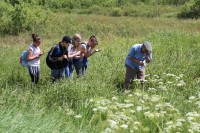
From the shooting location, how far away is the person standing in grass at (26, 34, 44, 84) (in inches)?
278

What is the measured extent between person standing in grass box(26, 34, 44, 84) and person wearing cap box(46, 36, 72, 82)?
287 millimetres

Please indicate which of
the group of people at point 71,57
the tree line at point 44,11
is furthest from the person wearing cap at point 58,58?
the tree line at point 44,11

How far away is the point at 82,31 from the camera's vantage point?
24.3 metres

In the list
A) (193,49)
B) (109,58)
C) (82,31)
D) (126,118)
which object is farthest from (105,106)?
(82,31)

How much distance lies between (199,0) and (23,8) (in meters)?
17.4

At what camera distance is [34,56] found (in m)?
7.16

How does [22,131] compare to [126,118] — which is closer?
[22,131]

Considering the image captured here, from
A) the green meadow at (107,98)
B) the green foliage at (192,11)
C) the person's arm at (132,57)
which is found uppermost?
the person's arm at (132,57)

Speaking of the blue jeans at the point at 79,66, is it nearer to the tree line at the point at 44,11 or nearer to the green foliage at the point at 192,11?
the tree line at the point at 44,11

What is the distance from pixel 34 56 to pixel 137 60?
203 centimetres

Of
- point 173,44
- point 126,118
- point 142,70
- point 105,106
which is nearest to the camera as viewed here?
point 126,118

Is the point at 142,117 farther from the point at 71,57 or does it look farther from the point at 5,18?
the point at 5,18

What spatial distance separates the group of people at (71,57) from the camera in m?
7.03

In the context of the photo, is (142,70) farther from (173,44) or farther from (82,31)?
(82,31)
